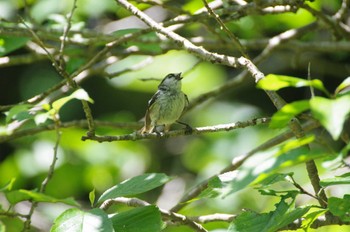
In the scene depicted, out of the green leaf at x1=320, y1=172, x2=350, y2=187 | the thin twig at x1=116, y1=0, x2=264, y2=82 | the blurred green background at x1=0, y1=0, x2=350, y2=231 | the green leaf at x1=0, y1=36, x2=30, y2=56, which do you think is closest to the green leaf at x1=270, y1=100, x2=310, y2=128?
the green leaf at x1=320, y1=172, x2=350, y2=187

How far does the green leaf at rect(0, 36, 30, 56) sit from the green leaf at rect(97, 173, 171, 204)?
2141mm

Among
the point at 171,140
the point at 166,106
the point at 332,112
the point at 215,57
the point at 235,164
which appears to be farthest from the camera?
the point at 171,140

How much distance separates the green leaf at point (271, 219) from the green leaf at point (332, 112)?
2.85 ft

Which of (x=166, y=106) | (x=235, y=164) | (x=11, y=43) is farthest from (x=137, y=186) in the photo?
(x=166, y=106)

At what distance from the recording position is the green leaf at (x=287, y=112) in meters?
2.00

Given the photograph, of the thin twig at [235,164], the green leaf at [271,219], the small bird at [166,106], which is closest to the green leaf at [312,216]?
the green leaf at [271,219]

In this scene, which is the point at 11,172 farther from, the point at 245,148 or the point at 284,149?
the point at 284,149

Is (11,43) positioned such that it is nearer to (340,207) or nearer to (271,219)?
(271,219)

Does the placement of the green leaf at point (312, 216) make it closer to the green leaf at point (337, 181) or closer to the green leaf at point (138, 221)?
the green leaf at point (337, 181)

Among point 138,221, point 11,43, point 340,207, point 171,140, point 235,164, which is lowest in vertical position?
point 171,140

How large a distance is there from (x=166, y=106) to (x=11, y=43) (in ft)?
5.47

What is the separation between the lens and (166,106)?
5938 mm

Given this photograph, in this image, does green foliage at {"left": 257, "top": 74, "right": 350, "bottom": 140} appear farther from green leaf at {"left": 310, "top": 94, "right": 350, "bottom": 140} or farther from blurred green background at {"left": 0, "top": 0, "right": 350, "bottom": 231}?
blurred green background at {"left": 0, "top": 0, "right": 350, "bottom": 231}

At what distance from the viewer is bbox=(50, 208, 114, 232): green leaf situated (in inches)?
107
